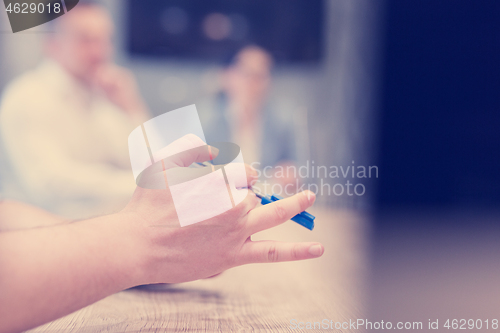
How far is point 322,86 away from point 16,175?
1061mm

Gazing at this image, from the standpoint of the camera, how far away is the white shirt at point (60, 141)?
1.33 feet

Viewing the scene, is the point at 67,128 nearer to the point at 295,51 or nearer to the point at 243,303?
the point at 243,303

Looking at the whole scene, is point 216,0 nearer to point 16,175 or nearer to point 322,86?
point 322,86

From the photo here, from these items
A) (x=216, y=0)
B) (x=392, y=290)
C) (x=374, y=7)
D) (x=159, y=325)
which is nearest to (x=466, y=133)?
(x=392, y=290)

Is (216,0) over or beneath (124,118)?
over

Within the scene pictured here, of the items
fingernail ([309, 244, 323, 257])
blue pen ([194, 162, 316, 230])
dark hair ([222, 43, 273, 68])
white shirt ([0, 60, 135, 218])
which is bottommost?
fingernail ([309, 244, 323, 257])

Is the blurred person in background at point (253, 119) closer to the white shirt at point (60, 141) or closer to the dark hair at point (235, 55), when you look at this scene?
the dark hair at point (235, 55)

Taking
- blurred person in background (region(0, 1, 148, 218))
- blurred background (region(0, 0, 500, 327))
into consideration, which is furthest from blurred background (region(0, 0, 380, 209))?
blurred person in background (region(0, 1, 148, 218))

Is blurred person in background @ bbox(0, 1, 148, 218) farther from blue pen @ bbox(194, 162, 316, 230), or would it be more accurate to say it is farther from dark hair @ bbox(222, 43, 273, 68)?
dark hair @ bbox(222, 43, 273, 68)

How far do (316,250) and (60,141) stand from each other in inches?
16.9

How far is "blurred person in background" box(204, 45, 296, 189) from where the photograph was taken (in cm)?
62

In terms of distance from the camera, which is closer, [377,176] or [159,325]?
[159,325]

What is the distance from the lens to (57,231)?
23 centimetres

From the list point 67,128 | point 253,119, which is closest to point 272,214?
point 67,128
